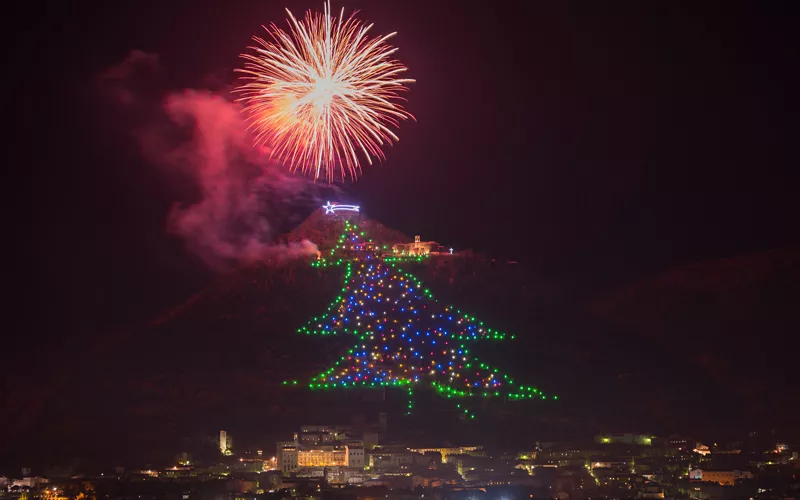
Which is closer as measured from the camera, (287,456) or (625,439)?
(287,456)

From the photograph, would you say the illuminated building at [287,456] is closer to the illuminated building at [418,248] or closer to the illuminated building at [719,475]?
the illuminated building at [719,475]

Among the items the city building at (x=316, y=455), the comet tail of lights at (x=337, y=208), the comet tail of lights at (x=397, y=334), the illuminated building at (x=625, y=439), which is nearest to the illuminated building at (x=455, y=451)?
the city building at (x=316, y=455)

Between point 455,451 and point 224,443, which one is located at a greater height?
point 224,443

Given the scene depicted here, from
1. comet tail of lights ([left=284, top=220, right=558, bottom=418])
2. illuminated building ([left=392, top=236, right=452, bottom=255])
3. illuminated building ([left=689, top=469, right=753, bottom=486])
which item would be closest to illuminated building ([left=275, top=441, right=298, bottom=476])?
comet tail of lights ([left=284, top=220, right=558, bottom=418])

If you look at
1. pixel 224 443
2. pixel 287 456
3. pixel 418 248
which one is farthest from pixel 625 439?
pixel 418 248

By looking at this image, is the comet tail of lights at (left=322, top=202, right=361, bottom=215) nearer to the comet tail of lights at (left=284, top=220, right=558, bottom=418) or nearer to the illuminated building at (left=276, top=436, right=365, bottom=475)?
the comet tail of lights at (left=284, top=220, right=558, bottom=418)

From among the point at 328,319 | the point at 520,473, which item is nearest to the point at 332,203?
the point at 328,319

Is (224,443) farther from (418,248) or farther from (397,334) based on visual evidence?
(418,248)

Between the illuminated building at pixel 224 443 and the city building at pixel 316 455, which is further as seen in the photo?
the illuminated building at pixel 224 443
